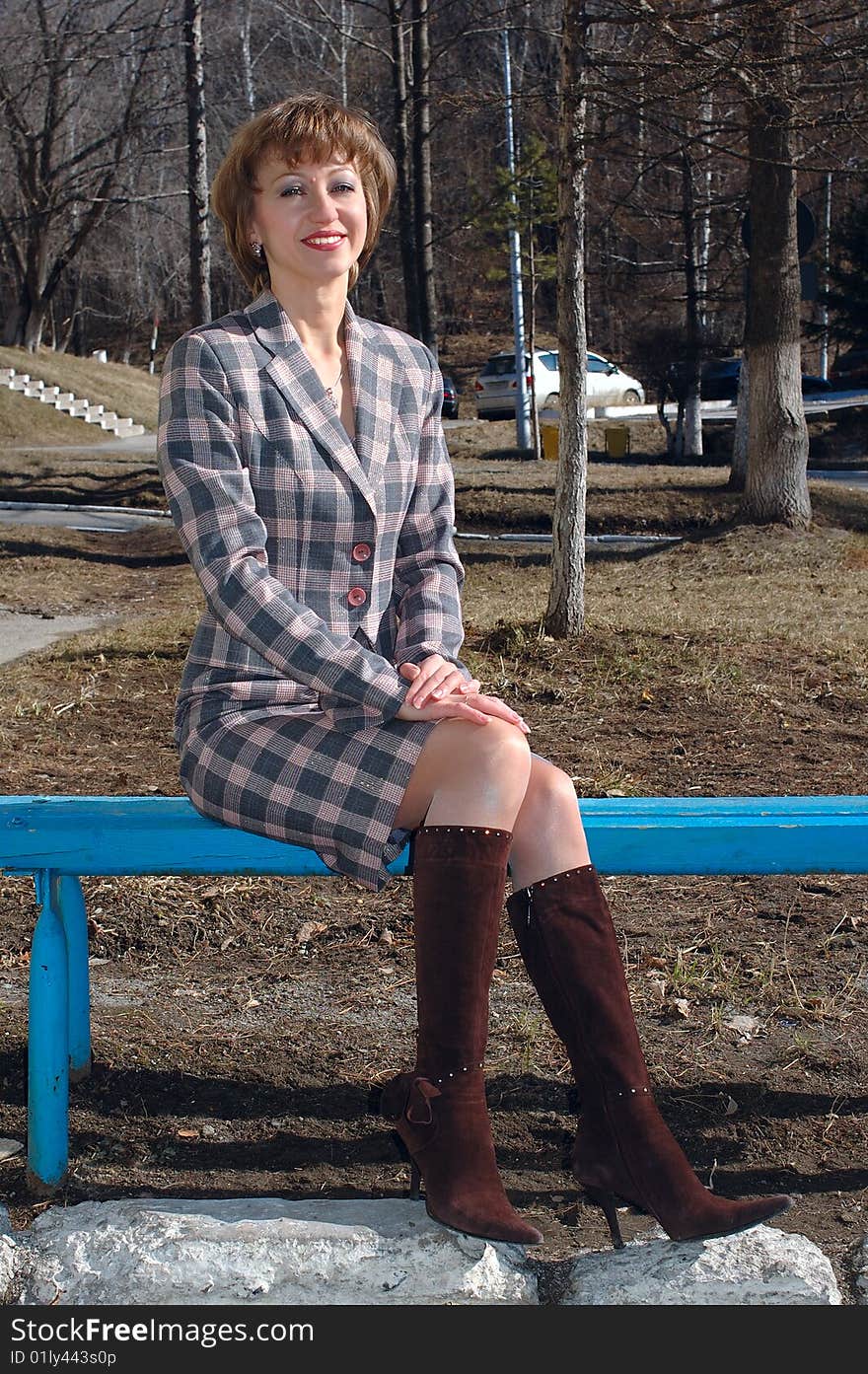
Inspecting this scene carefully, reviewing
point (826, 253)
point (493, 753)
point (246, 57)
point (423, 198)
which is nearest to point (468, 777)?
point (493, 753)

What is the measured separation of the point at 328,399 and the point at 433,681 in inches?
24.3

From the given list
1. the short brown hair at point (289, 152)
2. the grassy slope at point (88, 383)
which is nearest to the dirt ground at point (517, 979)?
the short brown hair at point (289, 152)

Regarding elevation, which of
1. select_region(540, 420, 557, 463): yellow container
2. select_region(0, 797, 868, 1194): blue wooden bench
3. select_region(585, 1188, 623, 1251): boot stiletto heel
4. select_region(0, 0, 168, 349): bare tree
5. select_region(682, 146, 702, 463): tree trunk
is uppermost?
select_region(0, 0, 168, 349): bare tree

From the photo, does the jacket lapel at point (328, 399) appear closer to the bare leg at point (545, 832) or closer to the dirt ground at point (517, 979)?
the bare leg at point (545, 832)

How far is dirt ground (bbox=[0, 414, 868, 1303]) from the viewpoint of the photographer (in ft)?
9.03

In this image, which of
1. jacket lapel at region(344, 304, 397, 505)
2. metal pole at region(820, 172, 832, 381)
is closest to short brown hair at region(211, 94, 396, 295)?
jacket lapel at region(344, 304, 397, 505)

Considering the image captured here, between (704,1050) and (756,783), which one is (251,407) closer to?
(704,1050)

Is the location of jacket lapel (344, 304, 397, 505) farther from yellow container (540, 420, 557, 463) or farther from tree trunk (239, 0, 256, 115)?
tree trunk (239, 0, 256, 115)

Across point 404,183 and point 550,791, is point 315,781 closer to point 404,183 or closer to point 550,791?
point 550,791

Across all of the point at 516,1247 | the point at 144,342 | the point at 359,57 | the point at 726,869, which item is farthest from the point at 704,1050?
the point at 144,342

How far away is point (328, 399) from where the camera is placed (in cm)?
285

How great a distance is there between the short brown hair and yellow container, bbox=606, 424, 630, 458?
72.8ft

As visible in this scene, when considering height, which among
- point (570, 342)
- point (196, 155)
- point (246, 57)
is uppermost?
point (246, 57)

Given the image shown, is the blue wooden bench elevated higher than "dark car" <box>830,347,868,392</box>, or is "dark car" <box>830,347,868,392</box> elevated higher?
"dark car" <box>830,347,868,392</box>
